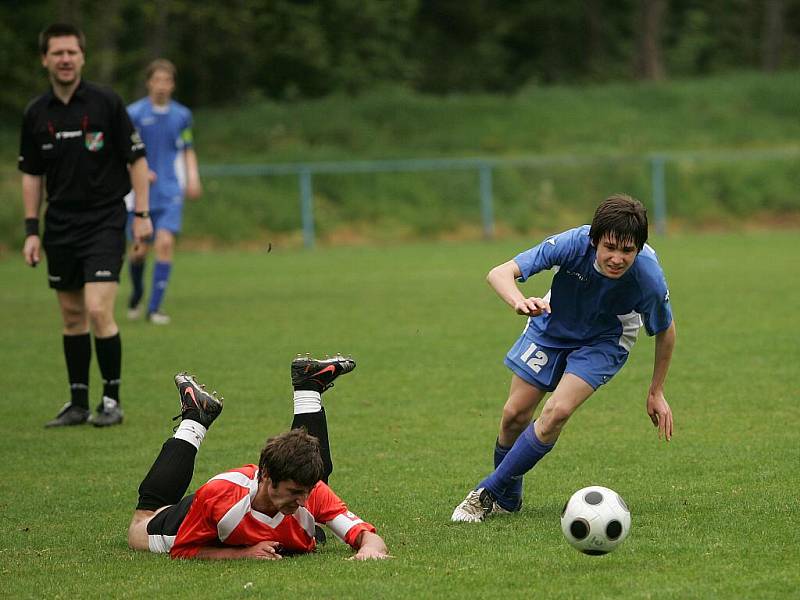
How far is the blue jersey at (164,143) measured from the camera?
42.5 feet

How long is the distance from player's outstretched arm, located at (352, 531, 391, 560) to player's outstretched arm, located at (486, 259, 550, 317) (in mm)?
1028

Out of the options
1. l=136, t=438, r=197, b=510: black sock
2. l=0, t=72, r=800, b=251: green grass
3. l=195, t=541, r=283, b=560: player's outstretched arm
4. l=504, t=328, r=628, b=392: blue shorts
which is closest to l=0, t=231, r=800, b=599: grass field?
l=195, t=541, r=283, b=560: player's outstretched arm

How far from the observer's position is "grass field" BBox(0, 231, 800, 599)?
4.77 m

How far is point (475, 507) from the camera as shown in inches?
224

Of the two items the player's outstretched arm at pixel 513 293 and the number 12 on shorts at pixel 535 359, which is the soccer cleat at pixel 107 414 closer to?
the number 12 on shorts at pixel 535 359

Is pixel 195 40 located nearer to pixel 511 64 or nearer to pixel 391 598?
pixel 511 64

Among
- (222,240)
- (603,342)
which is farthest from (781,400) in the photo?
(222,240)

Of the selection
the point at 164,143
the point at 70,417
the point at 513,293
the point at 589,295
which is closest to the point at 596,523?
the point at 513,293

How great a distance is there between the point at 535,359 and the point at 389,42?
113 feet

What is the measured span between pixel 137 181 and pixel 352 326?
4747 millimetres

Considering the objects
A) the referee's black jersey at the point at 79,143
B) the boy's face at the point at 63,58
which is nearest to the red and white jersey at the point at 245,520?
the referee's black jersey at the point at 79,143

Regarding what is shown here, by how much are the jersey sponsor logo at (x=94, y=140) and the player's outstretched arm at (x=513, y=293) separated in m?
3.56

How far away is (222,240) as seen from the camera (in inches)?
986

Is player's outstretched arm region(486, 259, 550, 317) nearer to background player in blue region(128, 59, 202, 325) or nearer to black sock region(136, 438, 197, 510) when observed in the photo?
black sock region(136, 438, 197, 510)
